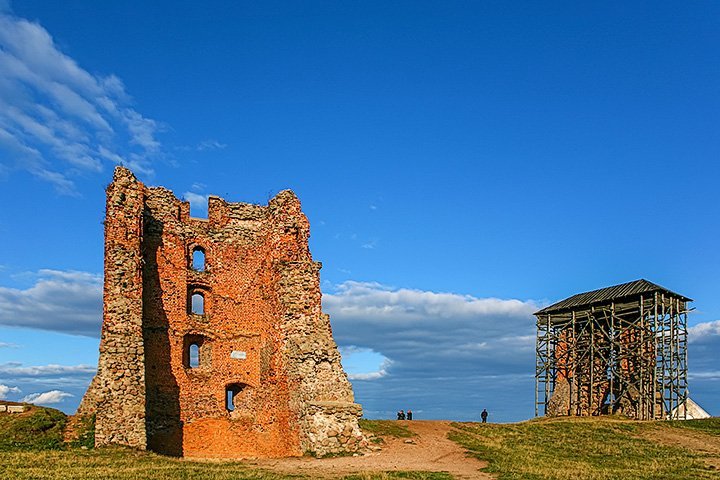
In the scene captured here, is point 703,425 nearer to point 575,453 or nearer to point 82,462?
point 575,453

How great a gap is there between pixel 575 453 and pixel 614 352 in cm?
1885

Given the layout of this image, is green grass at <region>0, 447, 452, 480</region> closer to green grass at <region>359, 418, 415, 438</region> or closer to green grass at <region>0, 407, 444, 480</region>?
green grass at <region>0, 407, 444, 480</region>

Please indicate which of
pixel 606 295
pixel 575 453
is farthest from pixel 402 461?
pixel 606 295

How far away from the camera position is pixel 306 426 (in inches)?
717

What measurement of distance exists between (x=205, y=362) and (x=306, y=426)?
5269mm

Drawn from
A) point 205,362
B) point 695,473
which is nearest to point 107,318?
point 205,362

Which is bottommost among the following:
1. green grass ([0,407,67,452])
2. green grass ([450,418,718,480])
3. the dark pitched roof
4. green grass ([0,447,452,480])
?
green grass ([450,418,718,480])

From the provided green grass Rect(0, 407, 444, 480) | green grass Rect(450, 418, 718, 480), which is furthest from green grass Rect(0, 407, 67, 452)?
green grass Rect(450, 418, 718, 480)

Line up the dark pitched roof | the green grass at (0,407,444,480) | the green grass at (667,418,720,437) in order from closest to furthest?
the green grass at (0,407,444,480) → the green grass at (667,418,720,437) → the dark pitched roof

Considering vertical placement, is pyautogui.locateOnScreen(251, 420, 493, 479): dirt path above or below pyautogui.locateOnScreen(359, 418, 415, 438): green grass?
below

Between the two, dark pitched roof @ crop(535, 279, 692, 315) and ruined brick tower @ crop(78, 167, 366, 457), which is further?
dark pitched roof @ crop(535, 279, 692, 315)

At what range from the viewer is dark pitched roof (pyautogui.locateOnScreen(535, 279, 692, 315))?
3403cm

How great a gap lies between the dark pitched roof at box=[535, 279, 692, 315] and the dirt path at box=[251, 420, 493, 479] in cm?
1863

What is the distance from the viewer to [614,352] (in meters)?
35.8
